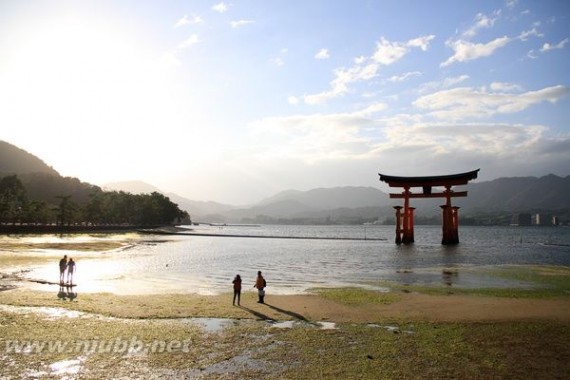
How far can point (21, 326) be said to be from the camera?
1455 centimetres

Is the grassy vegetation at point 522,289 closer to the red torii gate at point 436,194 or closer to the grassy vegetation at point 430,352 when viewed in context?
the grassy vegetation at point 430,352

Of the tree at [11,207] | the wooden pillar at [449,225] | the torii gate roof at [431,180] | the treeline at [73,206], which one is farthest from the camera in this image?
the treeline at [73,206]

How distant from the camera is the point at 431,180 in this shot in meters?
74.4

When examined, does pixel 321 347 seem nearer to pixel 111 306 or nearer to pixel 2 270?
pixel 111 306

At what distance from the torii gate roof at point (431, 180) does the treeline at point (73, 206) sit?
6697cm

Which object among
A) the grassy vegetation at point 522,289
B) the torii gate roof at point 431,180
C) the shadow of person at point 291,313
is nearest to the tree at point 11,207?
the torii gate roof at point 431,180

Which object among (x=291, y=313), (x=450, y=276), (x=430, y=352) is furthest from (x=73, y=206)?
(x=430, y=352)

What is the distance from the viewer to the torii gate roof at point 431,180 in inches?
2842

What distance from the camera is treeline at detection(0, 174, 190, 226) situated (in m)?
86.2

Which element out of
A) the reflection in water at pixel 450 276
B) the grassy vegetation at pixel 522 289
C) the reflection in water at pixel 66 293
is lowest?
the reflection in water at pixel 450 276

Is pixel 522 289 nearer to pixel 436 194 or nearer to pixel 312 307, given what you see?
pixel 312 307

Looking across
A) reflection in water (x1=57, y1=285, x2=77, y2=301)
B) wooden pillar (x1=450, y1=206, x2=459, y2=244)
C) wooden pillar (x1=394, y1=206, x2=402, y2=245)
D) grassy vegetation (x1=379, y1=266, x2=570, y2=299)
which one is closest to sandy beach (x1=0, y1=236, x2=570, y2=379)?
reflection in water (x1=57, y1=285, x2=77, y2=301)

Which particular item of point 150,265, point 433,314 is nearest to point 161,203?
point 150,265

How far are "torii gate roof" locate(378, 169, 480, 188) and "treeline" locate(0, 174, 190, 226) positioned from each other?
6697cm
